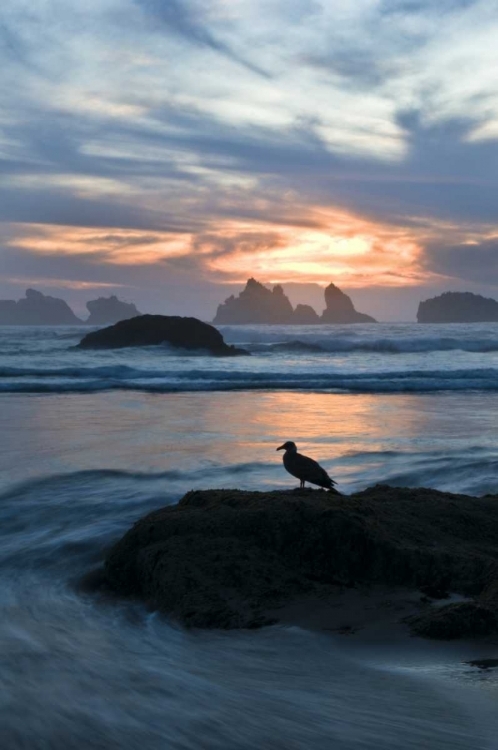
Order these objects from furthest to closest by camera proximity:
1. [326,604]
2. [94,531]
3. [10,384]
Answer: [10,384], [94,531], [326,604]

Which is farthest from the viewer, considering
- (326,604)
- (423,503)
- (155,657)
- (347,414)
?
(347,414)

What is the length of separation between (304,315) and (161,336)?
113197 mm

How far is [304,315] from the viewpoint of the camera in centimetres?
15762

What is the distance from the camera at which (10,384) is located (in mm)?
23844

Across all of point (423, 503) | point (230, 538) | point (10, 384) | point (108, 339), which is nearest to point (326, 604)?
point (230, 538)

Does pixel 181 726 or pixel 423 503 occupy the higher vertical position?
pixel 423 503

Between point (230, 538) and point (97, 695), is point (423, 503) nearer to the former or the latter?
point (230, 538)

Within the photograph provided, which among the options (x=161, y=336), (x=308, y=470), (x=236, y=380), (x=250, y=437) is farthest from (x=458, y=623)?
(x=161, y=336)

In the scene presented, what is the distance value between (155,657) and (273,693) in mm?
786

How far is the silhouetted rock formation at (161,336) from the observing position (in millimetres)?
45219

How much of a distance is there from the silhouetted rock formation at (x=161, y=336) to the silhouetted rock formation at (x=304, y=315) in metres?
109

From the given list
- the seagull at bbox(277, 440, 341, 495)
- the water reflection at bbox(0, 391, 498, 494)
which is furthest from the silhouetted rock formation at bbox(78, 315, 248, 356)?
the seagull at bbox(277, 440, 341, 495)

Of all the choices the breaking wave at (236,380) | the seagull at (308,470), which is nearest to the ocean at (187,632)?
the seagull at (308,470)

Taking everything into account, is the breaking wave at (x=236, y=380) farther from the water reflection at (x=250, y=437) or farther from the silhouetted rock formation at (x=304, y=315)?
the silhouetted rock formation at (x=304, y=315)
